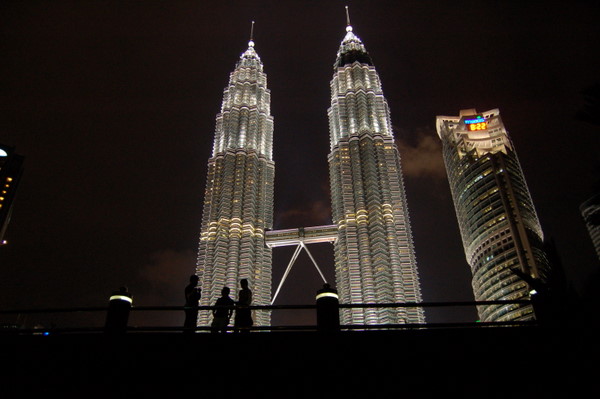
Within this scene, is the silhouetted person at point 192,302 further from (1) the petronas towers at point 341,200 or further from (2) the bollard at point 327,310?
(1) the petronas towers at point 341,200

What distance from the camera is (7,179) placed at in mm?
70188

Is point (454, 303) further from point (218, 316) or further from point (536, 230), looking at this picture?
point (536, 230)

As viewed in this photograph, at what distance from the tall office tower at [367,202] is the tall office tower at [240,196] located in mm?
14928

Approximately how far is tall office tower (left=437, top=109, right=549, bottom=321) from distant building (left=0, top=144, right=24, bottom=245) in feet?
295

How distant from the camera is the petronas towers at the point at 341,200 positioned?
275ft

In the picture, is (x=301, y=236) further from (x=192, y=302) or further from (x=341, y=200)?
(x=192, y=302)

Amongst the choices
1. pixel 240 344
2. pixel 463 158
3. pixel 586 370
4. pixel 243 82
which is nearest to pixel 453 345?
pixel 586 370

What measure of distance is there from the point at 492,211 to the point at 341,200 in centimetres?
4655

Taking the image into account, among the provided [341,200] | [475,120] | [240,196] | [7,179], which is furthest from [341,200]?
[475,120]

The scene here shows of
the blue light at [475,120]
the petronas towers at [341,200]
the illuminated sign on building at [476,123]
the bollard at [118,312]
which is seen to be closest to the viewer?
the bollard at [118,312]

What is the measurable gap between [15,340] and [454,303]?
10.3m

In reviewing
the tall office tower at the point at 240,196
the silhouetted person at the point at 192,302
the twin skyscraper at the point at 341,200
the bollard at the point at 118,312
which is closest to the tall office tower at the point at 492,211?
the twin skyscraper at the point at 341,200

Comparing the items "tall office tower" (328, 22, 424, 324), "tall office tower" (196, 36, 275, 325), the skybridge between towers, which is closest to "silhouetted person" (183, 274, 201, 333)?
"tall office tower" (328, 22, 424, 324)

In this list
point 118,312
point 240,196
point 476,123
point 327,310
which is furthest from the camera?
point 476,123
